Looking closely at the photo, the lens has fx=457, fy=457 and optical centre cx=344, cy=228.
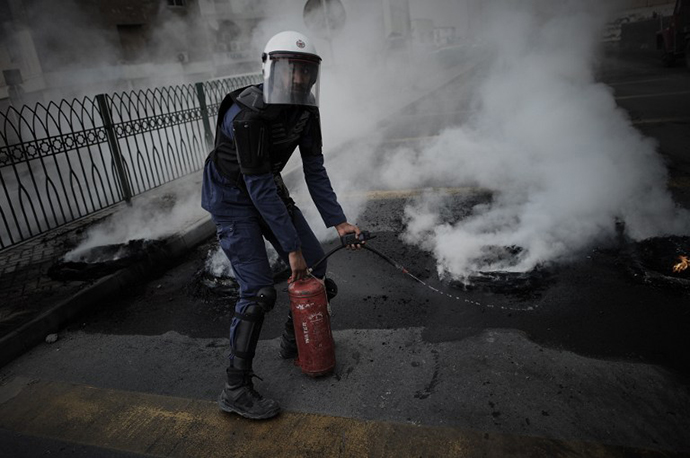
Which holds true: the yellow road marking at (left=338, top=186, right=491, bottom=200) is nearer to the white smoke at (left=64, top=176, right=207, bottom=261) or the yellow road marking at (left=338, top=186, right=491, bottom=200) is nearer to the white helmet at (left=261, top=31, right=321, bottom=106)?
the white smoke at (left=64, top=176, right=207, bottom=261)

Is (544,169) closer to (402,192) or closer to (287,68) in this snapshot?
(402,192)

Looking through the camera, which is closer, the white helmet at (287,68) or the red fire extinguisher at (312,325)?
the white helmet at (287,68)

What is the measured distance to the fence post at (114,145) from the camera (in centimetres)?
580

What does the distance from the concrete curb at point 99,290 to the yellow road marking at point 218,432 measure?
558 millimetres

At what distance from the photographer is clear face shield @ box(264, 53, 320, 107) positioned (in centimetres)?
218

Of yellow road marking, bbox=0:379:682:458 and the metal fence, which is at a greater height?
the metal fence

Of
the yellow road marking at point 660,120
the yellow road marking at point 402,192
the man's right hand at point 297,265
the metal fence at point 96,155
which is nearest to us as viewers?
the man's right hand at point 297,265

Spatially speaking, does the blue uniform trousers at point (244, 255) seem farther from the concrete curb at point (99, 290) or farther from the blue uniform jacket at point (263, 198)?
the concrete curb at point (99, 290)

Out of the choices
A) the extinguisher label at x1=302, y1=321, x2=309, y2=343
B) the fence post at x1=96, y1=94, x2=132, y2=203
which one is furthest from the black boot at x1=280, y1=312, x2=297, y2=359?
the fence post at x1=96, y1=94, x2=132, y2=203

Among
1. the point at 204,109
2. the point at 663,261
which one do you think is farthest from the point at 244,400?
the point at 204,109

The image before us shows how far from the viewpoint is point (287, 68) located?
2195 mm

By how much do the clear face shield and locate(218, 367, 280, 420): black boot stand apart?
1.42m

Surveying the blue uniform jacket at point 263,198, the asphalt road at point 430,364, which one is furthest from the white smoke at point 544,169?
the blue uniform jacket at point 263,198

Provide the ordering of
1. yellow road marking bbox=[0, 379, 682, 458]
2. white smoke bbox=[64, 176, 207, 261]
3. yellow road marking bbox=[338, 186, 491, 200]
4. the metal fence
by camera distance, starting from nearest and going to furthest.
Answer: yellow road marking bbox=[0, 379, 682, 458], white smoke bbox=[64, 176, 207, 261], the metal fence, yellow road marking bbox=[338, 186, 491, 200]
